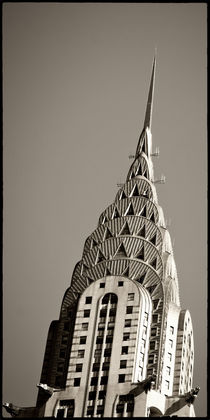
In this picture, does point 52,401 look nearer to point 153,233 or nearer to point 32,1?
point 153,233

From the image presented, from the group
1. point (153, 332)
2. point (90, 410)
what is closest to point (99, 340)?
point (153, 332)

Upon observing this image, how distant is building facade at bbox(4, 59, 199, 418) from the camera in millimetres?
146125

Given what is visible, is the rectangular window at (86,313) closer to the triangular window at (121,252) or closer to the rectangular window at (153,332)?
the rectangular window at (153,332)

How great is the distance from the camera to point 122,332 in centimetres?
15312

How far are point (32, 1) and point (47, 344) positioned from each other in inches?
1912

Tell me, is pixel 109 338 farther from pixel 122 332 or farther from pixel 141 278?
pixel 141 278

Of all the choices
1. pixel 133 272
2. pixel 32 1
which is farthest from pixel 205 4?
pixel 133 272

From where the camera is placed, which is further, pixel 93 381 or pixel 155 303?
pixel 155 303

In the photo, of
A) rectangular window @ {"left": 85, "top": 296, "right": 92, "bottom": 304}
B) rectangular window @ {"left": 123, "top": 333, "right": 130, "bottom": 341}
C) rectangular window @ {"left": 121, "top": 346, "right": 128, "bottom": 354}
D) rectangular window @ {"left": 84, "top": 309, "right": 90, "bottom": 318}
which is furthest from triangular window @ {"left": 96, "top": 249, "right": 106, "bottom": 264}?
rectangular window @ {"left": 121, "top": 346, "right": 128, "bottom": 354}

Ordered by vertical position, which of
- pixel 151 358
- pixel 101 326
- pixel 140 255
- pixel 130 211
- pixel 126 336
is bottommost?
pixel 151 358

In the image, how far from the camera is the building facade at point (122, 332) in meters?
146

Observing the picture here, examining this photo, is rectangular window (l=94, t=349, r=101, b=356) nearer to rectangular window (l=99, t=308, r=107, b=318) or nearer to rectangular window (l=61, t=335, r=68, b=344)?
rectangular window (l=99, t=308, r=107, b=318)

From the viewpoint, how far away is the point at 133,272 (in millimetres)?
160000

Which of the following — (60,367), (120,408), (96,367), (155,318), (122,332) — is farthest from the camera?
(155,318)
